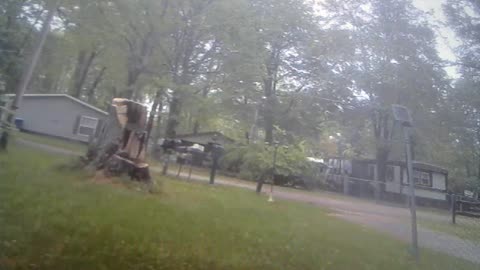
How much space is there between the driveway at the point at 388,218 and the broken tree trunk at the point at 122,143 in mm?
237

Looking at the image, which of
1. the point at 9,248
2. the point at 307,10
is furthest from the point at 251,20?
the point at 9,248

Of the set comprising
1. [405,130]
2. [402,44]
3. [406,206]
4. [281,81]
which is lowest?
[406,206]

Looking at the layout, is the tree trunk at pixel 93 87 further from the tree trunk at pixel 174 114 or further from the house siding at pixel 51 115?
the tree trunk at pixel 174 114

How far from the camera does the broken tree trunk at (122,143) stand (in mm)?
1989

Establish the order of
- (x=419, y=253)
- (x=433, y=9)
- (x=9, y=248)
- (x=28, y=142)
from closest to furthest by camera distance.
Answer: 1. (x=9, y=248)
2. (x=28, y=142)
3. (x=419, y=253)
4. (x=433, y=9)

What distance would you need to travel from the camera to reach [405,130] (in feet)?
7.21

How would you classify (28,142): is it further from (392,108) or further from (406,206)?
(406,206)

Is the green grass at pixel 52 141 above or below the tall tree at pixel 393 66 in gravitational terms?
below

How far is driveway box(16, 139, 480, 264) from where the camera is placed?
6.84ft

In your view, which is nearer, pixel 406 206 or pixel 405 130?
pixel 405 130

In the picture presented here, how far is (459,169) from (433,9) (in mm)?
1011

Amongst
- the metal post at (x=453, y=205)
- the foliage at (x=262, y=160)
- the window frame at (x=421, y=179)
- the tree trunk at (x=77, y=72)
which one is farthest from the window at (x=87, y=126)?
the metal post at (x=453, y=205)

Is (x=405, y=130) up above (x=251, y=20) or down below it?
below

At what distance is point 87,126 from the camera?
1.89 m
